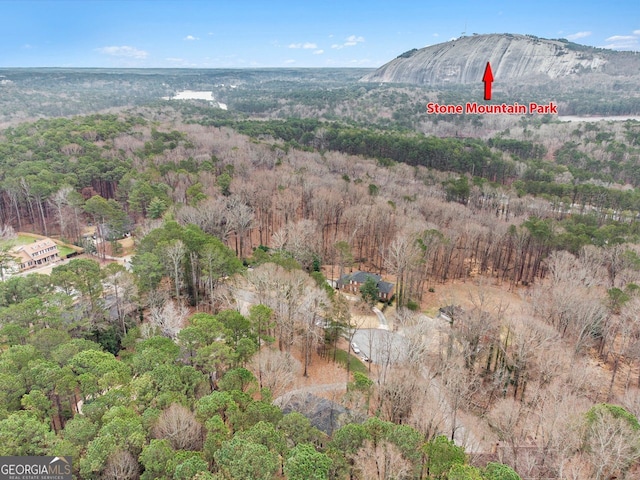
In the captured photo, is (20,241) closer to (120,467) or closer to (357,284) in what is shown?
(357,284)

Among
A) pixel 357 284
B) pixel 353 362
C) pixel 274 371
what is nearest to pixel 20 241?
pixel 357 284

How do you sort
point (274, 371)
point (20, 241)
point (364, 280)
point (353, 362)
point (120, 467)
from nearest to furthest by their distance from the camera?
1. point (120, 467)
2. point (274, 371)
3. point (353, 362)
4. point (364, 280)
5. point (20, 241)

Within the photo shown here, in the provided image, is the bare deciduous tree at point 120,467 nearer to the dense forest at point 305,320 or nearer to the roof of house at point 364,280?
the dense forest at point 305,320

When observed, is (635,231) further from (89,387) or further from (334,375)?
(89,387)

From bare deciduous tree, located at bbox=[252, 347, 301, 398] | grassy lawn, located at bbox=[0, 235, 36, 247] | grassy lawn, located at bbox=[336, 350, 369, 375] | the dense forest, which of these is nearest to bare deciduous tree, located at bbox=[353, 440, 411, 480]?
the dense forest

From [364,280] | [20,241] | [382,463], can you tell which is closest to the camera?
[382,463]

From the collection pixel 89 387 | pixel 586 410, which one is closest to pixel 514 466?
pixel 586 410

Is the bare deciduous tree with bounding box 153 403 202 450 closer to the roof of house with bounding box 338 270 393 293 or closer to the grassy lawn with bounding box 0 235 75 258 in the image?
the roof of house with bounding box 338 270 393 293
